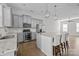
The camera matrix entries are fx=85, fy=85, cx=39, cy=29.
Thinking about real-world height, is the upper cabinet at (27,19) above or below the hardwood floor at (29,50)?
above

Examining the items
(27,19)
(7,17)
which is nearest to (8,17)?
(7,17)

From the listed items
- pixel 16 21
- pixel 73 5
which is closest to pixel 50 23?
pixel 73 5

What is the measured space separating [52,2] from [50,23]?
16.4 inches

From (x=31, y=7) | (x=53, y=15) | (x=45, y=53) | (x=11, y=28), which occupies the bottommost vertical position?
(x=45, y=53)

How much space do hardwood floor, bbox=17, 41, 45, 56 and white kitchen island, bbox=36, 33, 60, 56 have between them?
0.09 m

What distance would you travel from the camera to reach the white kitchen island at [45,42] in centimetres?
174

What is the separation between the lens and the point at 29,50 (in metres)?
1.76

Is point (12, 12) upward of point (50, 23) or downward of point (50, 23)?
upward

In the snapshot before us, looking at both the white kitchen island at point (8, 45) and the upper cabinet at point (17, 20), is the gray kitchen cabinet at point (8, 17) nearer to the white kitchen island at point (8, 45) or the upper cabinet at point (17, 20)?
the upper cabinet at point (17, 20)

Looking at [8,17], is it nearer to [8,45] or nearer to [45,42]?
[8,45]

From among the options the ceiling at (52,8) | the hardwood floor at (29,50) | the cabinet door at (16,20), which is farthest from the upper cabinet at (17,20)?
the hardwood floor at (29,50)

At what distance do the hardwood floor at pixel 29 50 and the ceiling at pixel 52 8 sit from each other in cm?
66

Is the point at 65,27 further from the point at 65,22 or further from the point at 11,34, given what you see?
the point at 11,34

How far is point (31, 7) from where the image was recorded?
173 cm
